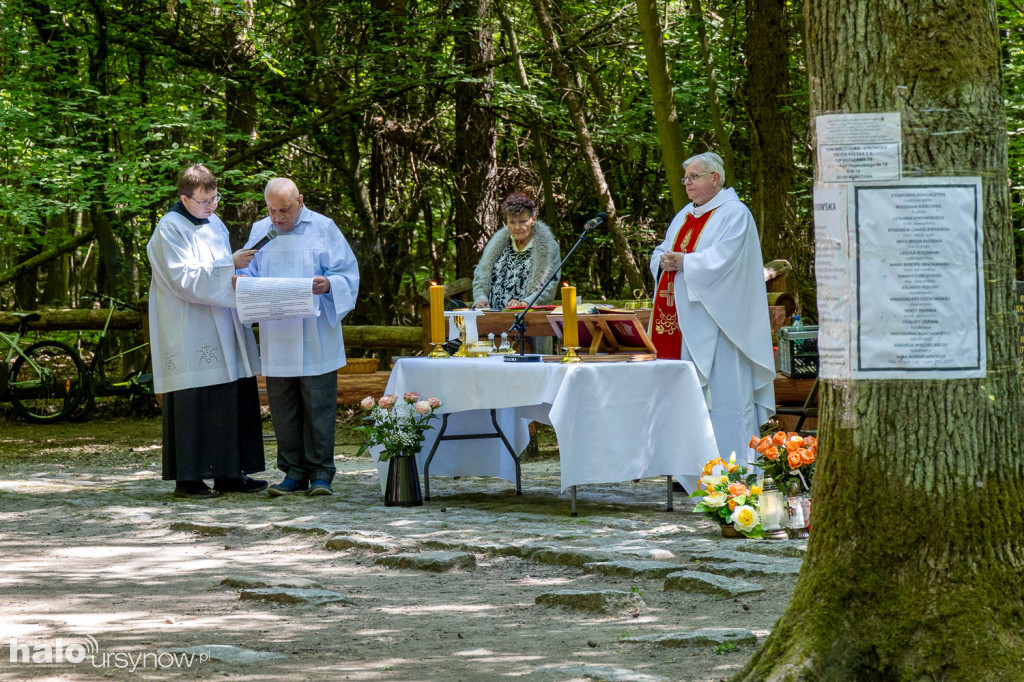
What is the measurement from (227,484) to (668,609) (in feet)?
14.7

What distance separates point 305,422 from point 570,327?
2.09 meters

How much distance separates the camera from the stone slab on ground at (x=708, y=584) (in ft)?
14.8

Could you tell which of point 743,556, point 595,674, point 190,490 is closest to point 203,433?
point 190,490

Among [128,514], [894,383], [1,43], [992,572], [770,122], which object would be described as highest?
[1,43]

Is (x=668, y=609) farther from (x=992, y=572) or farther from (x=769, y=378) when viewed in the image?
(x=769, y=378)

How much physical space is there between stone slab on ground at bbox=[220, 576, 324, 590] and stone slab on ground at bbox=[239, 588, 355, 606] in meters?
0.13

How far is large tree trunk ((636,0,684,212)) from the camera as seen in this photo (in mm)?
10039

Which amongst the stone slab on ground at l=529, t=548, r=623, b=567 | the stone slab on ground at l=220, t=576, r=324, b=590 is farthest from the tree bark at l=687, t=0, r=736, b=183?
the stone slab on ground at l=220, t=576, r=324, b=590

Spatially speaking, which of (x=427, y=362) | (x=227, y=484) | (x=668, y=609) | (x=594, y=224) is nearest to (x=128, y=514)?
(x=227, y=484)

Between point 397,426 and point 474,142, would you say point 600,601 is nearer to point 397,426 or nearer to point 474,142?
point 397,426

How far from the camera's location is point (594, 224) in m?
6.35

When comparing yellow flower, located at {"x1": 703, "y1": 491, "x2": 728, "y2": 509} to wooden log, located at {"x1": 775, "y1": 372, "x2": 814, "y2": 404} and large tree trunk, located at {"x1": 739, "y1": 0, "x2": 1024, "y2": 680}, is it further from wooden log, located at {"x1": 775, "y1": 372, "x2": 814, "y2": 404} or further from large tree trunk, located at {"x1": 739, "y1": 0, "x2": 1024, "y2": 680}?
wooden log, located at {"x1": 775, "y1": 372, "x2": 814, "y2": 404}

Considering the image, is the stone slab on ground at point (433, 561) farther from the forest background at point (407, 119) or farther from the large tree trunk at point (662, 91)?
the large tree trunk at point (662, 91)

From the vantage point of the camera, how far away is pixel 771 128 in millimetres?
11125
